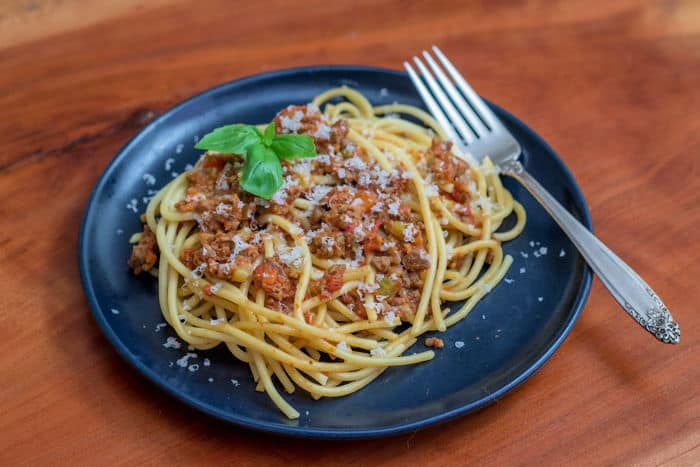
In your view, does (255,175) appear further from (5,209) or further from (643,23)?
(643,23)

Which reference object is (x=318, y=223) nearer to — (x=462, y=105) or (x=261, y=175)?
(x=261, y=175)

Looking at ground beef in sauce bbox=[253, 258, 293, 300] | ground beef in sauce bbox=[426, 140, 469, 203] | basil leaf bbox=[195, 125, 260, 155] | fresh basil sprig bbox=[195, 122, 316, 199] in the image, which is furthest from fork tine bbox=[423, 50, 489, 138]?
ground beef in sauce bbox=[253, 258, 293, 300]

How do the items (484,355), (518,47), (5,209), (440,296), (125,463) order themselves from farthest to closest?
(518,47) < (5,209) < (440,296) < (484,355) < (125,463)

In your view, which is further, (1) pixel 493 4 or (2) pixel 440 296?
(1) pixel 493 4

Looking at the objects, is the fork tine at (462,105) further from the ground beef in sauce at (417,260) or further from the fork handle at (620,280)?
the ground beef in sauce at (417,260)

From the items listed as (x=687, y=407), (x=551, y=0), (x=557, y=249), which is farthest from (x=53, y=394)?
(x=551, y=0)

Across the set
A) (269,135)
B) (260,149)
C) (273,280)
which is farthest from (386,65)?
(273,280)
